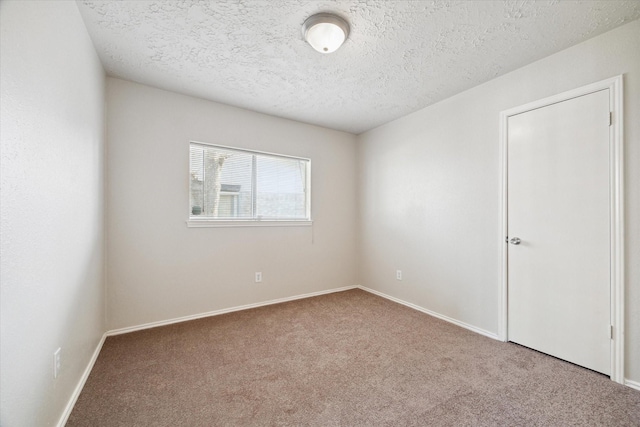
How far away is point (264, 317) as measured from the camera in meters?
3.04

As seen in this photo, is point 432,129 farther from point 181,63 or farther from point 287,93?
point 181,63

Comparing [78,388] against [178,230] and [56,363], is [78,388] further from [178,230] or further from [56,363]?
[178,230]

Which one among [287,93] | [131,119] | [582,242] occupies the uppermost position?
[287,93]

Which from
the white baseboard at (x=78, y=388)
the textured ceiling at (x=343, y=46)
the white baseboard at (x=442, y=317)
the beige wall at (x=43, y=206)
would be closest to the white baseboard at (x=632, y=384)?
the white baseboard at (x=442, y=317)

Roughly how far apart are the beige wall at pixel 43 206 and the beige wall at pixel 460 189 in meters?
3.27

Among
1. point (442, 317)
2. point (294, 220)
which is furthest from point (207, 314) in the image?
point (442, 317)

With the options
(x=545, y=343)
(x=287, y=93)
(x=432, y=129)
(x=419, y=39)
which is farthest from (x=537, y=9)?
(x=545, y=343)

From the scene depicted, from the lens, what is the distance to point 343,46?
6.91 feet

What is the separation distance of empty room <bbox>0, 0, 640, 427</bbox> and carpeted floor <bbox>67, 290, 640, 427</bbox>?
0.02 metres

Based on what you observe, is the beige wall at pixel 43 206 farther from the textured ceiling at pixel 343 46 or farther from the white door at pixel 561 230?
the white door at pixel 561 230

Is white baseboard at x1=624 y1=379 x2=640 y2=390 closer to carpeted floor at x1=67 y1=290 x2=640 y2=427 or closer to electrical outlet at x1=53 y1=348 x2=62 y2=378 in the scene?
carpeted floor at x1=67 y1=290 x2=640 y2=427

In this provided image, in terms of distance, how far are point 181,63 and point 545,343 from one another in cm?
398

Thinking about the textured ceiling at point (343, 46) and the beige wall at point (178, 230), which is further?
the beige wall at point (178, 230)

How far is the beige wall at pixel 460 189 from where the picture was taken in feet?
6.06
